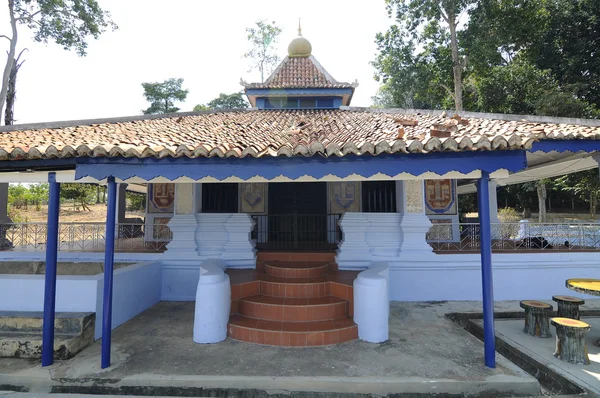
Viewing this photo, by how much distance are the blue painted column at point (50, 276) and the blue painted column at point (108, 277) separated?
2.36ft

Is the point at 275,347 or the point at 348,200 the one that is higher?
the point at 348,200

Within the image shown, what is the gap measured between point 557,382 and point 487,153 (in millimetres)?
2928

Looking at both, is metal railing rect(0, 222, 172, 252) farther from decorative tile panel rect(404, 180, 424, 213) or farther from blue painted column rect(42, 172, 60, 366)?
decorative tile panel rect(404, 180, 424, 213)

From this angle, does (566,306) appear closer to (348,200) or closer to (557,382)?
(557,382)

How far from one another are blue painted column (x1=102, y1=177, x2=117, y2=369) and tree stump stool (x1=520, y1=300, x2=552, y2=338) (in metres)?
6.29

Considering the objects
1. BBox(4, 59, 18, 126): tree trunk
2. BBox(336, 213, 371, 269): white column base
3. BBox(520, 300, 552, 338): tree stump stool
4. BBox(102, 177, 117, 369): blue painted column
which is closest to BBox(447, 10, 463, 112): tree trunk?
BBox(336, 213, 371, 269): white column base

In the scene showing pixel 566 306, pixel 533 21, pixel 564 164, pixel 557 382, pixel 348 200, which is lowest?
pixel 557 382

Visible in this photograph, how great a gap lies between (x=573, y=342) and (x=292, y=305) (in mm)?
3867

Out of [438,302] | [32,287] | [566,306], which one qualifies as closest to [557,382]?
[566,306]

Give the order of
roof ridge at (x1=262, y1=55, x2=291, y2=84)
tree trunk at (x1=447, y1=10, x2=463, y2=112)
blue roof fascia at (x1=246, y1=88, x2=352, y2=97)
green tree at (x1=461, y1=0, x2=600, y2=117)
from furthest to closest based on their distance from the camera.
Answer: tree trunk at (x1=447, y1=10, x2=463, y2=112) < green tree at (x1=461, y1=0, x2=600, y2=117) < roof ridge at (x1=262, y1=55, x2=291, y2=84) < blue roof fascia at (x1=246, y1=88, x2=352, y2=97)

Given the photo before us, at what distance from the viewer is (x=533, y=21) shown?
690 inches

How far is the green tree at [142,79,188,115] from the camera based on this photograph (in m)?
31.7

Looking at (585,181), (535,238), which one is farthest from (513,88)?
(535,238)

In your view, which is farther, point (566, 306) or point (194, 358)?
point (566, 306)
